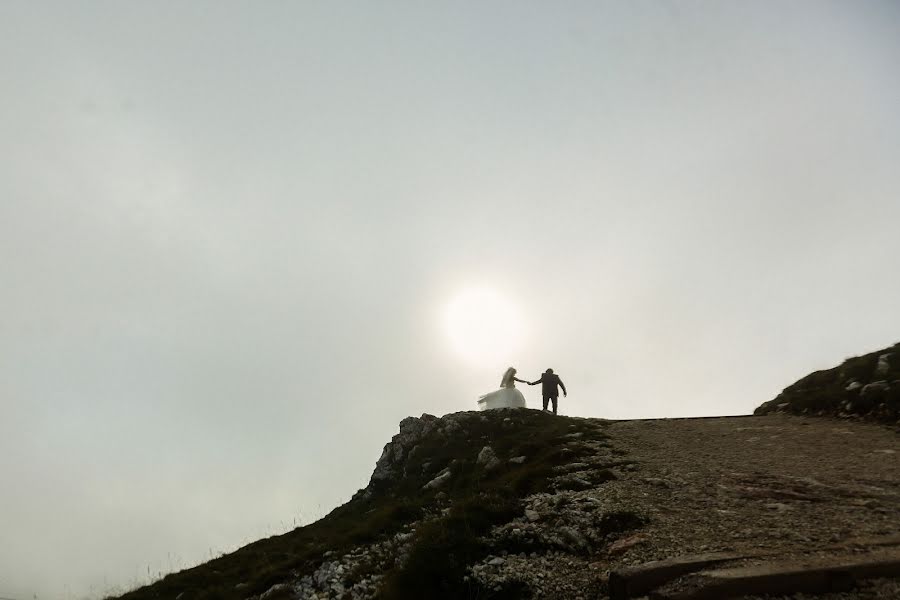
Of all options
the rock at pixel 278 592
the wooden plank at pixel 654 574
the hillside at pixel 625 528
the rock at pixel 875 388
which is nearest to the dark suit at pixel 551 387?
the hillside at pixel 625 528

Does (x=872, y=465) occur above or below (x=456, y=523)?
below

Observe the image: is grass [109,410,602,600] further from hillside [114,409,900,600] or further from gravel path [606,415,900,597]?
gravel path [606,415,900,597]

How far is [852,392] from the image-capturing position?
21.4 m

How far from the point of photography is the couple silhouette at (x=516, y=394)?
34.5 meters

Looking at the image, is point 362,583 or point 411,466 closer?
point 362,583

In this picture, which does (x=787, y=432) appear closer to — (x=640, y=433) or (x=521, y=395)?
(x=640, y=433)

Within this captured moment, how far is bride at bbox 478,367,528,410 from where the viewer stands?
34656 mm

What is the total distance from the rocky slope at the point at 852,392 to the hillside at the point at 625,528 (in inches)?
48.1

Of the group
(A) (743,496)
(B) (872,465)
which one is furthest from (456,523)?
(B) (872,465)

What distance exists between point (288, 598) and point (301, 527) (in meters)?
11.8

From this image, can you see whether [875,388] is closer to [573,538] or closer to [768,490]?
[768,490]

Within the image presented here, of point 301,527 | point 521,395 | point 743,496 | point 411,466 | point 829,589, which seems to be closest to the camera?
point 829,589

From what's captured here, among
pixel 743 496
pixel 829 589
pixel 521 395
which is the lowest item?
pixel 829 589

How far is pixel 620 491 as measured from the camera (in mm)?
13148
